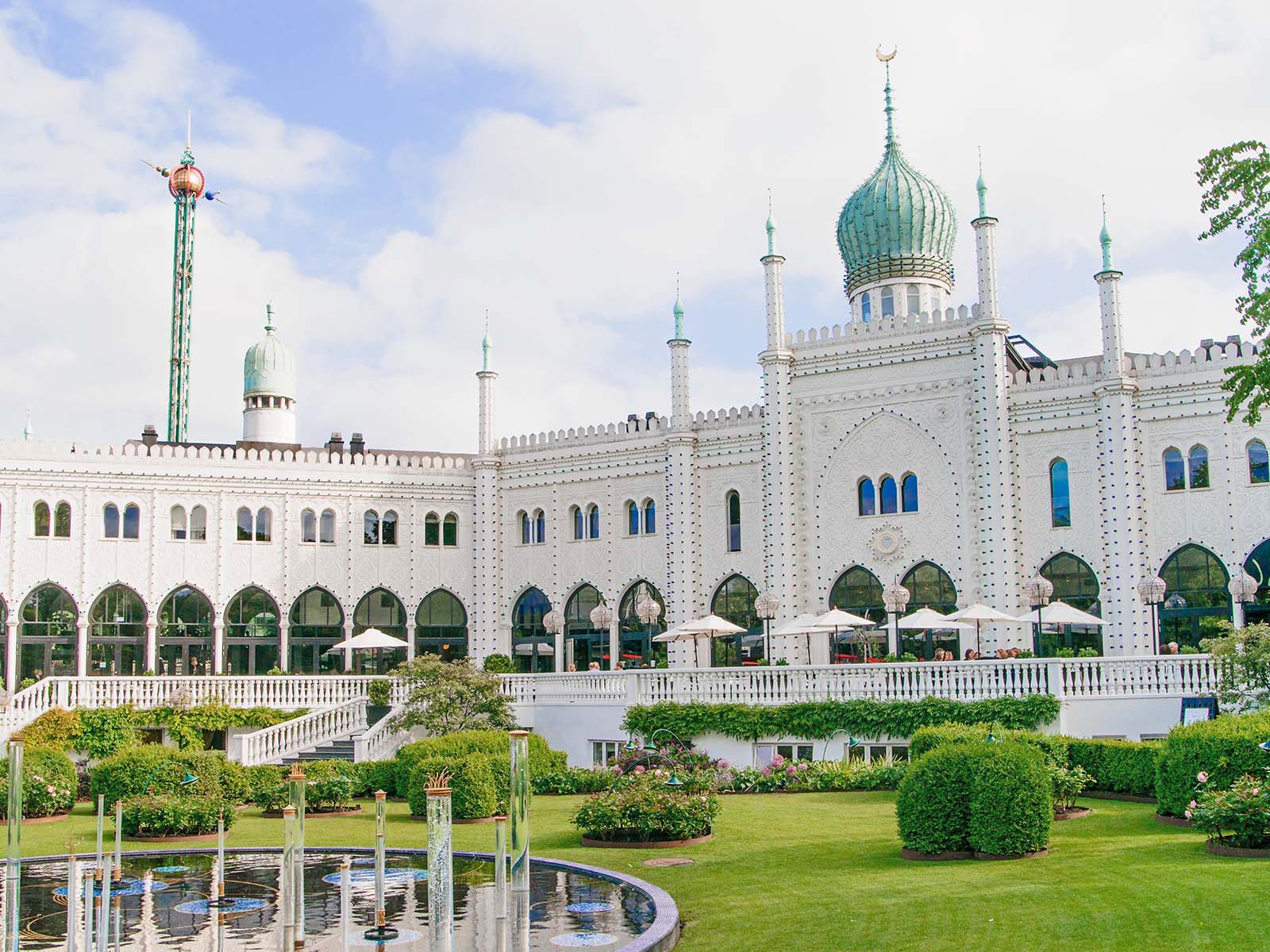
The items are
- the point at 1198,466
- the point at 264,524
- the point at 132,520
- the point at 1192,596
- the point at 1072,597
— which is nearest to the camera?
the point at 1192,596

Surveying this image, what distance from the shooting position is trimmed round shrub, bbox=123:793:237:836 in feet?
72.3

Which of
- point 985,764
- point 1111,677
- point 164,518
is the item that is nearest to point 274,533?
point 164,518

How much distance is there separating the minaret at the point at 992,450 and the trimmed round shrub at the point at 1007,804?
823 inches

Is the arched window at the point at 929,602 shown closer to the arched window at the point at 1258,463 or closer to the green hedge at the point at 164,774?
the arched window at the point at 1258,463

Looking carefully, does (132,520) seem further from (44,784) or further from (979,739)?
(979,739)

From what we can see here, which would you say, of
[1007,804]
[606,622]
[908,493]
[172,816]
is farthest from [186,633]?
[1007,804]

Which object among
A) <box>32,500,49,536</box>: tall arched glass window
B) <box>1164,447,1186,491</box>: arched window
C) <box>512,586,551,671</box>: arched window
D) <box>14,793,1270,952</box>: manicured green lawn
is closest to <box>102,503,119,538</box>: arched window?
<box>32,500,49,536</box>: tall arched glass window

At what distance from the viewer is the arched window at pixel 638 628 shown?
44031 millimetres

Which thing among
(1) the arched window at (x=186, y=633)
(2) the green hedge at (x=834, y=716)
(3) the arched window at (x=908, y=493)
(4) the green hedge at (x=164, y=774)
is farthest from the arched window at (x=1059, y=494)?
(1) the arched window at (x=186, y=633)

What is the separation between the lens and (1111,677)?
2886cm

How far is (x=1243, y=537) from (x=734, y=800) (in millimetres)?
18446

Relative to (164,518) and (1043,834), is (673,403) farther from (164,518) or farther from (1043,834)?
(1043,834)

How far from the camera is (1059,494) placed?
38000 mm

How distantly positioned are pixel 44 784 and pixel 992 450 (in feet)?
84.3
